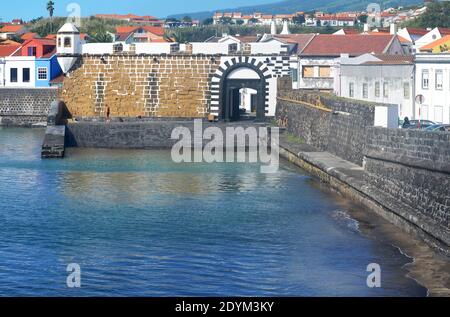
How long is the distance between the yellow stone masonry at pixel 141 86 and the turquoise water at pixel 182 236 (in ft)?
36.4

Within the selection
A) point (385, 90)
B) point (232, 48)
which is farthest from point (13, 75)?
point (385, 90)

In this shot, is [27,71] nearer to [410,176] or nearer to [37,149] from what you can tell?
[37,149]

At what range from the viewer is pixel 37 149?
39719mm

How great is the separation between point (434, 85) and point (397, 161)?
1754 cm

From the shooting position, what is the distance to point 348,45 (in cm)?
5506

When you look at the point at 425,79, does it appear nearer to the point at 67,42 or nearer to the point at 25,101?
the point at 67,42

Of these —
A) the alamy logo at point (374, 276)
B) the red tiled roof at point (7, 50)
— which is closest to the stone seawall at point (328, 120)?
the alamy logo at point (374, 276)

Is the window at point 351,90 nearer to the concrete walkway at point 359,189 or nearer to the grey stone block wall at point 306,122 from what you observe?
the grey stone block wall at point 306,122

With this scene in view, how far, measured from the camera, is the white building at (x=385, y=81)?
40406 millimetres

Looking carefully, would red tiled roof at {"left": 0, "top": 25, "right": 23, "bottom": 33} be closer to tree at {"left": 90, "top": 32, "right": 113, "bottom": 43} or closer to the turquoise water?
tree at {"left": 90, "top": 32, "right": 113, "bottom": 43}

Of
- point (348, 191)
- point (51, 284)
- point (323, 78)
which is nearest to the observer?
point (51, 284)
